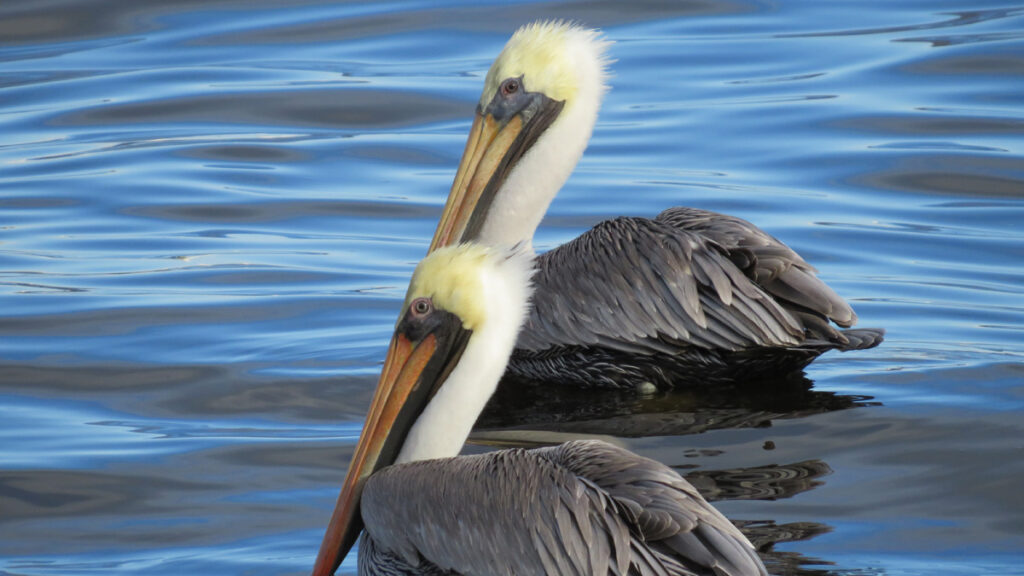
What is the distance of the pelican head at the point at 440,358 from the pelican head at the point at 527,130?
6.40ft

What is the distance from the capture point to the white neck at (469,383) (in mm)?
4250

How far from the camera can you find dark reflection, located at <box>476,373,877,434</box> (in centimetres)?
537

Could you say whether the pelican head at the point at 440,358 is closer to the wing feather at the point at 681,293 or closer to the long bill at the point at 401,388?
the long bill at the point at 401,388

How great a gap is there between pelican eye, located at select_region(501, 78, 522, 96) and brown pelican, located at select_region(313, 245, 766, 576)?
203 centimetres

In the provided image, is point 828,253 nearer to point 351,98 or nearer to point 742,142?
point 742,142

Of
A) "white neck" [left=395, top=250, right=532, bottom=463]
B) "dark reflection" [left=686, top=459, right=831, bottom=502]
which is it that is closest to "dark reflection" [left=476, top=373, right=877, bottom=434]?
"dark reflection" [left=686, top=459, right=831, bottom=502]

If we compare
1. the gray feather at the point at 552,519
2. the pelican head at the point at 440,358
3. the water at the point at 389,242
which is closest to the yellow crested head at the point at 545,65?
the water at the point at 389,242

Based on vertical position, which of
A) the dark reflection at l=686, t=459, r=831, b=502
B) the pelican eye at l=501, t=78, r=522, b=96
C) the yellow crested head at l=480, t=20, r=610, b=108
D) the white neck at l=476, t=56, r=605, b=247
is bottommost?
the dark reflection at l=686, t=459, r=831, b=502

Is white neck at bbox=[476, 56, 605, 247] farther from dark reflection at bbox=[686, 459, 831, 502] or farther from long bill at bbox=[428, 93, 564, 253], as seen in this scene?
dark reflection at bbox=[686, 459, 831, 502]

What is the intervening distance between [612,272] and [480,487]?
2179 millimetres

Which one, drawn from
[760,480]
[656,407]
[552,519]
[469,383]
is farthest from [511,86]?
[552,519]

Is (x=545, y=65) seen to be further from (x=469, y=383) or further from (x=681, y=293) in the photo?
(x=469, y=383)

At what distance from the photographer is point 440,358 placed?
14.0ft

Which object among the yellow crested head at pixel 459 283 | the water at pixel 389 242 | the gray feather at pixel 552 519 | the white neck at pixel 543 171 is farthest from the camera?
the white neck at pixel 543 171
